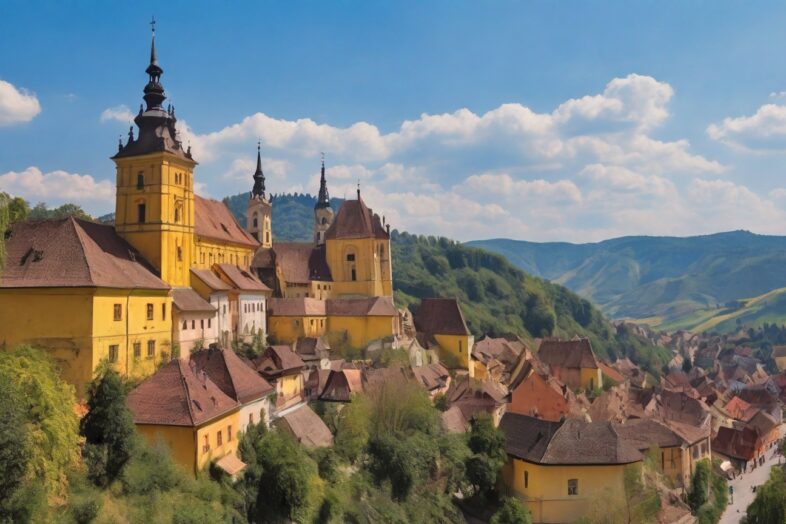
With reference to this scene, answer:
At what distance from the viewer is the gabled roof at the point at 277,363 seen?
50028 millimetres

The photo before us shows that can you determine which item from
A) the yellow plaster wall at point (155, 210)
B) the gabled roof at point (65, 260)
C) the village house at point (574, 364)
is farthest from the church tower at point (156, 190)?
the village house at point (574, 364)

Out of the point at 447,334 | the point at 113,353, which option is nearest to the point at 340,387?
the point at 113,353

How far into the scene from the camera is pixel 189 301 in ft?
165

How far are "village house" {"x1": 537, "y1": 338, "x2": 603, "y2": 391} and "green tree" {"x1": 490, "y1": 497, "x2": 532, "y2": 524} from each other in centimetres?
5133

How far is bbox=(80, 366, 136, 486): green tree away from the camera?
2984cm

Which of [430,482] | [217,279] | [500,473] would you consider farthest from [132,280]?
[500,473]

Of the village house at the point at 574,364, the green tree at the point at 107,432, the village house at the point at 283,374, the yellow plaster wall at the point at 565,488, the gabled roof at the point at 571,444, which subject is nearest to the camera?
the green tree at the point at 107,432

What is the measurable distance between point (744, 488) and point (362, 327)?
138ft

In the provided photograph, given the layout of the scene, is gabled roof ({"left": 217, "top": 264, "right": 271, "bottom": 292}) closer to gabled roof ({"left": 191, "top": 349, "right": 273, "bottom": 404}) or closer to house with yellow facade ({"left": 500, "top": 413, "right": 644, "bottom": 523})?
gabled roof ({"left": 191, "top": 349, "right": 273, "bottom": 404})

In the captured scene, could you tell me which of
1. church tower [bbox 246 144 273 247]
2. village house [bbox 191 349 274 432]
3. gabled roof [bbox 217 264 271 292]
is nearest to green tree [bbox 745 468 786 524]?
village house [bbox 191 349 274 432]

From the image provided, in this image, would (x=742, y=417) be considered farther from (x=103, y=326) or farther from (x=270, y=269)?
(x=103, y=326)

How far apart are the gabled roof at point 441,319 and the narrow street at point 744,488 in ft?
105

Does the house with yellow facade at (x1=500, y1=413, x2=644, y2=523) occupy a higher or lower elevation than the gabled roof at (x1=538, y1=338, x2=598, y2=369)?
lower

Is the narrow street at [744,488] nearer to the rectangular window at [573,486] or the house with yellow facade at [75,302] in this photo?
the rectangular window at [573,486]
